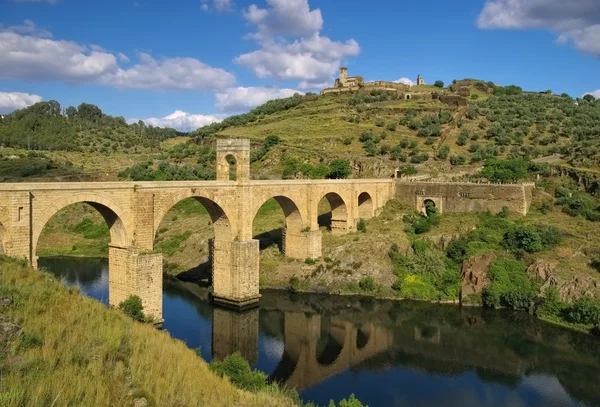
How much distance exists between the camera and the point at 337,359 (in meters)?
21.6

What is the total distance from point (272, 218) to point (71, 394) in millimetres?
34080

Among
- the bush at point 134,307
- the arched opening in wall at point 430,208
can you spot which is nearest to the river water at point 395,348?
the bush at point 134,307

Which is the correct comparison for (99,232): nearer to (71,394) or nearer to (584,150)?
(71,394)

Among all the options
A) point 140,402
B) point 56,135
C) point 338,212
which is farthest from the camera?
point 56,135

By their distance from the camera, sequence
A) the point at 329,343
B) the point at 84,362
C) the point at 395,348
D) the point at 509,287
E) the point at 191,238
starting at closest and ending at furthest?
the point at 84,362 → the point at 395,348 → the point at 329,343 → the point at 509,287 → the point at 191,238

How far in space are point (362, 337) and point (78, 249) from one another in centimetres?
2581

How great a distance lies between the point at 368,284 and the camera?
29.8m

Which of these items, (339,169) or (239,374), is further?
(339,169)

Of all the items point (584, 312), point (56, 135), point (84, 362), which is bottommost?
point (584, 312)

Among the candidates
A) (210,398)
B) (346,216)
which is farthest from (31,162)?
(210,398)

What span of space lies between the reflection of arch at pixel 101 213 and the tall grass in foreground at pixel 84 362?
615cm

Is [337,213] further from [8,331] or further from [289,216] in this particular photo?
[8,331]

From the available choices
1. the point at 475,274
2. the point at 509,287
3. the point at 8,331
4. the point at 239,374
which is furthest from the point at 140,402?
the point at 475,274

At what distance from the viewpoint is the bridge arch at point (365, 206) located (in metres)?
38.4
